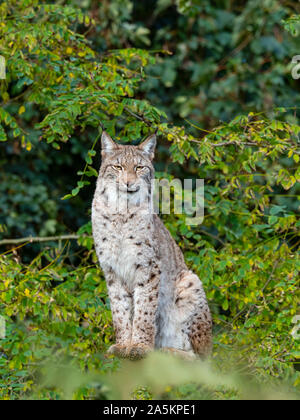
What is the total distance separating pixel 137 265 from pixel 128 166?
2.49 feet

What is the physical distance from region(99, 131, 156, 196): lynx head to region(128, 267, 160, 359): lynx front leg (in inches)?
27.5

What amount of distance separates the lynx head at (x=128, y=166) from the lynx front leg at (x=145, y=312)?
2.30ft

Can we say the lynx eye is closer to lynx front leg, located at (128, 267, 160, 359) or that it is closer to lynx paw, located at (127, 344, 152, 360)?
lynx front leg, located at (128, 267, 160, 359)

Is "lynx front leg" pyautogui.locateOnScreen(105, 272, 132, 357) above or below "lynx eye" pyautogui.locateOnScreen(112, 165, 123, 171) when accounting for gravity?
below

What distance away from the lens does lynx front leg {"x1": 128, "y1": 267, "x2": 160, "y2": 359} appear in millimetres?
5590

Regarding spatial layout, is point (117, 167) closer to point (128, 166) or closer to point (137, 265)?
point (128, 166)

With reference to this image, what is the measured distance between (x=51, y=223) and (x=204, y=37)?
420 centimetres

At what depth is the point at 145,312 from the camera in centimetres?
561

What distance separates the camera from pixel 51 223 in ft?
31.0

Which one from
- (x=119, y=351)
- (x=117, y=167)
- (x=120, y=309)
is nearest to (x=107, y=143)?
(x=117, y=167)

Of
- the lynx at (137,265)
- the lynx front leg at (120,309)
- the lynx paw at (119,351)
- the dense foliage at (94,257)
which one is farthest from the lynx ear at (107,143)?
the lynx paw at (119,351)

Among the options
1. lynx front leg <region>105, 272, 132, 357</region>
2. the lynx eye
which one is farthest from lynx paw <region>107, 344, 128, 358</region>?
the lynx eye

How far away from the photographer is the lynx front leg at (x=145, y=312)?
5.59 metres
